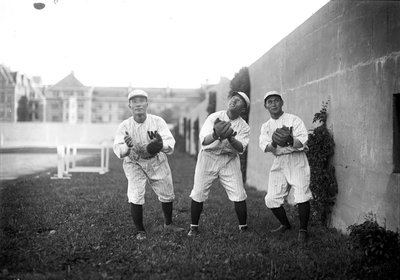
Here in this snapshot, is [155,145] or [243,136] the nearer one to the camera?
[155,145]

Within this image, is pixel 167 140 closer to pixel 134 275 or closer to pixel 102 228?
pixel 102 228

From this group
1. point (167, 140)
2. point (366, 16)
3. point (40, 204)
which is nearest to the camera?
point (366, 16)

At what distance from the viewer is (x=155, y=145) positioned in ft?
16.8

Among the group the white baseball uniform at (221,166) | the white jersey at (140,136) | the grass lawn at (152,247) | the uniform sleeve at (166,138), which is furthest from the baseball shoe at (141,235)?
the uniform sleeve at (166,138)

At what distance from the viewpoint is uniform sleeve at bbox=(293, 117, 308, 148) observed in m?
5.01

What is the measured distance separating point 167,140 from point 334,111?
2.24 m

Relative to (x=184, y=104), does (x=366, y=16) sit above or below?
below

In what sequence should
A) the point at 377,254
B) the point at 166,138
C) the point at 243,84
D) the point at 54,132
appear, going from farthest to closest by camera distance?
the point at 54,132 < the point at 243,84 < the point at 166,138 < the point at 377,254

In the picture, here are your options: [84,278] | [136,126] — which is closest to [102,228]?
[136,126]

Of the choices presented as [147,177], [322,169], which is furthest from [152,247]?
[322,169]

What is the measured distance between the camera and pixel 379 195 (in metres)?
4.44

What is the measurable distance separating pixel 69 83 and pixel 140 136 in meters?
80.1

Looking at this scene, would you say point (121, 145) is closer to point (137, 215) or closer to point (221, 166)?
point (137, 215)

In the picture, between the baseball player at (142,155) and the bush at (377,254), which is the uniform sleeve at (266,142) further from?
the bush at (377,254)
